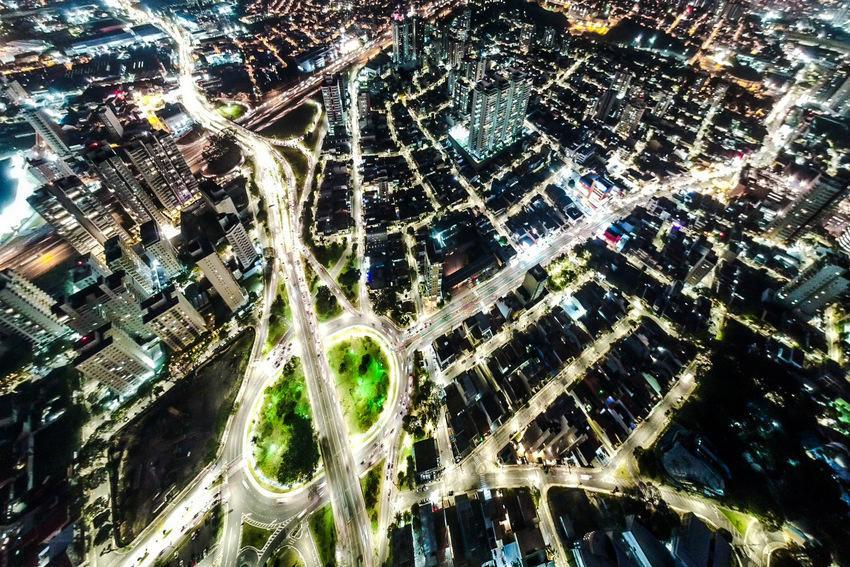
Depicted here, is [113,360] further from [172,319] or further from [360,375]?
[360,375]

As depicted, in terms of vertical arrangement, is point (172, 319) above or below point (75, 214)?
below

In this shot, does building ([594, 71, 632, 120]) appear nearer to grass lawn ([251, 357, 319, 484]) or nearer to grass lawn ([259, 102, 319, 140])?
grass lawn ([259, 102, 319, 140])

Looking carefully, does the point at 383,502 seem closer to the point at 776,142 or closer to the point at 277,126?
the point at 277,126

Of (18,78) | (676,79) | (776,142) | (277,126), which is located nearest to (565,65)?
(676,79)

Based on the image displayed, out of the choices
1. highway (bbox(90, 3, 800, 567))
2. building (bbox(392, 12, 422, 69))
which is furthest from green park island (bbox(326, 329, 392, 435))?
building (bbox(392, 12, 422, 69))

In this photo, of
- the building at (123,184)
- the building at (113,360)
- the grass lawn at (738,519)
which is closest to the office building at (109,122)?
the building at (123,184)

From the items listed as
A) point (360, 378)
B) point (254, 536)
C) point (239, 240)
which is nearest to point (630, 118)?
point (360, 378)
